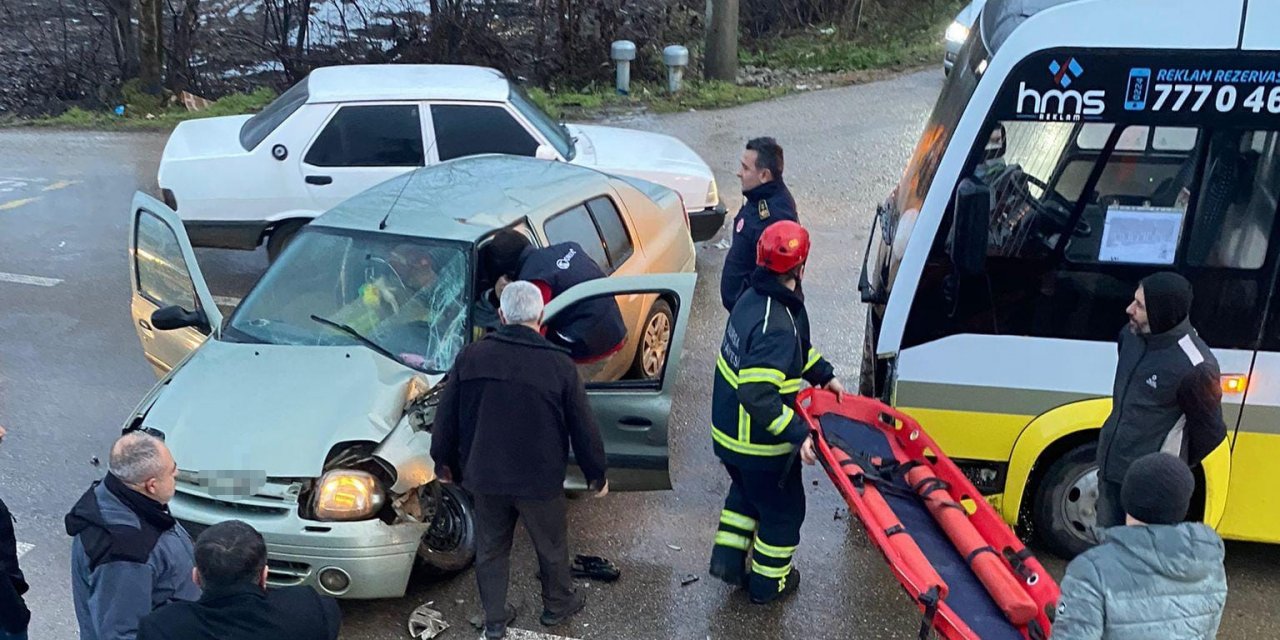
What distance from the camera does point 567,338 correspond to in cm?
530

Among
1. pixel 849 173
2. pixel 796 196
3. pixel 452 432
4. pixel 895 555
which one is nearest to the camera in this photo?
pixel 895 555

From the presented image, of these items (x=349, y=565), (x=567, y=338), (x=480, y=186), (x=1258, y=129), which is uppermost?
(x=1258, y=129)

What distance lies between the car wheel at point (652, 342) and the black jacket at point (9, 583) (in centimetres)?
363

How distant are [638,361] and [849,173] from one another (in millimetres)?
6427

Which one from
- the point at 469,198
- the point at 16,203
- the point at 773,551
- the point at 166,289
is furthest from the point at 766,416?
the point at 16,203

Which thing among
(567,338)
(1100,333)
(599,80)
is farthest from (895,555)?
(599,80)

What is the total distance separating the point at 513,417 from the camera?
14.0 ft

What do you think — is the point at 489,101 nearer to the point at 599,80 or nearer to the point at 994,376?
the point at 994,376

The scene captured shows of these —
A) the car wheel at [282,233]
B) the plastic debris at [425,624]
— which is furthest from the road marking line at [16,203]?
the plastic debris at [425,624]

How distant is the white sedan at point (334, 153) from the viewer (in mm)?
8562

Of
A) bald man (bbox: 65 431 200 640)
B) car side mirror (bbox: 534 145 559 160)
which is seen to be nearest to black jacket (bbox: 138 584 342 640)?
bald man (bbox: 65 431 200 640)

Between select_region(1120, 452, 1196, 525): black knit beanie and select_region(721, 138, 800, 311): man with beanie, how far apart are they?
10.0ft

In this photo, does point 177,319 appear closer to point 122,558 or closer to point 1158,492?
point 122,558

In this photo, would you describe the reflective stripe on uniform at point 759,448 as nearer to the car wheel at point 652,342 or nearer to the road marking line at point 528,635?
the road marking line at point 528,635
